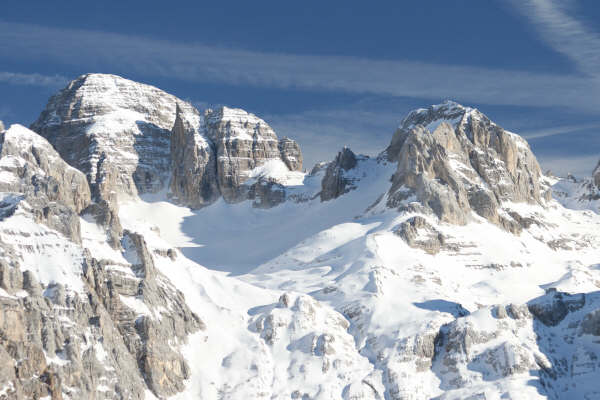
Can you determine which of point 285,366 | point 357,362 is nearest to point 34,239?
point 285,366

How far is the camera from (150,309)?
620 feet

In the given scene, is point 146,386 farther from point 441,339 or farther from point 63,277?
point 441,339

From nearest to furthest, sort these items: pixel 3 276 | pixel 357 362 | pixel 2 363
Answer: pixel 2 363 → pixel 3 276 → pixel 357 362

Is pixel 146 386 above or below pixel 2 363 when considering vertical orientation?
below

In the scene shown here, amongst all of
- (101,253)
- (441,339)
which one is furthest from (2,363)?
(441,339)

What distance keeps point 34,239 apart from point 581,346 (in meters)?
110

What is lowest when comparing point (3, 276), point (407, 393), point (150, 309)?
point (407, 393)

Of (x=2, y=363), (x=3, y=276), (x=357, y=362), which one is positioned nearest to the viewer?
(x=2, y=363)

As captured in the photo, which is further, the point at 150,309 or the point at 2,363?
the point at 150,309

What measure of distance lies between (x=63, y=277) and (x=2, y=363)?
26489mm

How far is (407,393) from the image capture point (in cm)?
18438

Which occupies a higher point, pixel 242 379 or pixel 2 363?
pixel 2 363

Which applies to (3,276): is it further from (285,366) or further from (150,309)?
(285,366)

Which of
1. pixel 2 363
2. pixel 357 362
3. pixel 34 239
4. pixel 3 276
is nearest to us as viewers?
pixel 2 363
